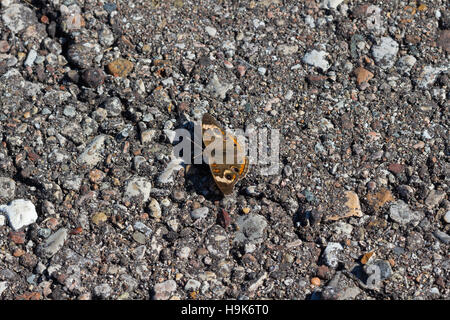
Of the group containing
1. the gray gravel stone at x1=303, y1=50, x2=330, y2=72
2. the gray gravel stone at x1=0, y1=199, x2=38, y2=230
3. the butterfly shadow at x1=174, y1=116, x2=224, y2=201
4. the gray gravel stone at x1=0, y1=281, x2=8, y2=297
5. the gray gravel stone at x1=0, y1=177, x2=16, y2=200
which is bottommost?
the gray gravel stone at x1=0, y1=281, x2=8, y2=297

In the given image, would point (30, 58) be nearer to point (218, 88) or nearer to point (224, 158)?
point (218, 88)

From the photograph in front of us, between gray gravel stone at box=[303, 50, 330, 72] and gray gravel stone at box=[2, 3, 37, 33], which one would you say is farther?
gray gravel stone at box=[2, 3, 37, 33]

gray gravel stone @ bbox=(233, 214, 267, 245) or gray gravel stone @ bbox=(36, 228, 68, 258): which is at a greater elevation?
gray gravel stone @ bbox=(233, 214, 267, 245)

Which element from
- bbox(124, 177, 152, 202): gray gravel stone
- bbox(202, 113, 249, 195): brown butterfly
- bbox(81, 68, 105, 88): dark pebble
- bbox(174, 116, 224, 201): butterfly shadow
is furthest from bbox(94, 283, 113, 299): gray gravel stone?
bbox(81, 68, 105, 88): dark pebble

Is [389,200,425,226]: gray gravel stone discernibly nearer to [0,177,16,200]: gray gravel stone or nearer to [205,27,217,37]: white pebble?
[205,27,217,37]: white pebble

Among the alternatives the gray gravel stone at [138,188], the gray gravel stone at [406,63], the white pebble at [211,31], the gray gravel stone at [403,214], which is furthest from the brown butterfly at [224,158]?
the gray gravel stone at [406,63]

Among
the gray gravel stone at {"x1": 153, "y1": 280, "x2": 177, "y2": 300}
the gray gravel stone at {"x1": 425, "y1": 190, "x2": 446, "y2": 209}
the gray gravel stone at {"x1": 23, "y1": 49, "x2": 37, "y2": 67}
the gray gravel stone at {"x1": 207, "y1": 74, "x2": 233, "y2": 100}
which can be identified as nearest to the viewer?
the gray gravel stone at {"x1": 153, "y1": 280, "x2": 177, "y2": 300}

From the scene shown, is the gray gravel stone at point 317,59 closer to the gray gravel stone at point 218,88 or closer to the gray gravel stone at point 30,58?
the gray gravel stone at point 218,88

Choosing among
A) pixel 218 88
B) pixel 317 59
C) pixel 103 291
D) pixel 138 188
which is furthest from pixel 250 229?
pixel 317 59
